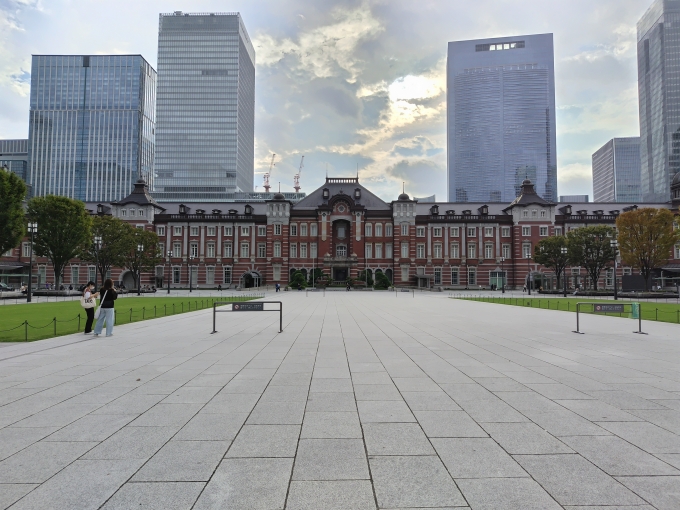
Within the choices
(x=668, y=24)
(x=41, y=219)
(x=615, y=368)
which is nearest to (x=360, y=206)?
(x=41, y=219)

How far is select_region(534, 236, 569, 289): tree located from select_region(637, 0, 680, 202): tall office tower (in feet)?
403

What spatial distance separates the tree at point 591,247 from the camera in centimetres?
Result: 5803

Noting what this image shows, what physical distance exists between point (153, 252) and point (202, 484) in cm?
6320

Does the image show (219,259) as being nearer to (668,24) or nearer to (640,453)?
(640,453)

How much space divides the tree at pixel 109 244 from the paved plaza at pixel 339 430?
47.6 meters

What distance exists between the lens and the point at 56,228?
4838 cm

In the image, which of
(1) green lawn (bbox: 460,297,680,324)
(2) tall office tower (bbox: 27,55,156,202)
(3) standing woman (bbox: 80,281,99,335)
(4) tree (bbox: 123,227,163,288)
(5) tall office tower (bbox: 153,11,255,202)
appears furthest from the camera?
(2) tall office tower (bbox: 27,55,156,202)

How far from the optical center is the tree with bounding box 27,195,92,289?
159 ft

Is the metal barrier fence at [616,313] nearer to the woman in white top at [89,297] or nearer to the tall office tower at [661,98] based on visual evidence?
the woman in white top at [89,297]

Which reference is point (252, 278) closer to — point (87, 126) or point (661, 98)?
point (87, 126)

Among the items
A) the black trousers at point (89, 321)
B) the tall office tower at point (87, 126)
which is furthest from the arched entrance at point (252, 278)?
the tall office tower at point (87, 126)

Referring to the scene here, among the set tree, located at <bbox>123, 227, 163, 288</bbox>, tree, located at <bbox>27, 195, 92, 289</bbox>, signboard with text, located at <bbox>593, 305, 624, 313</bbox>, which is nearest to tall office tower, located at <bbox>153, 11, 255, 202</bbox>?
tree, located at <bbox>123, 227, 163, 288</bbox>

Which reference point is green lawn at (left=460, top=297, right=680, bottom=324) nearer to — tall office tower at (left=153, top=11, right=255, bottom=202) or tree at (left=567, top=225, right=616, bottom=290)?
tree at (left=567, top=225, right=616, bottom=290)

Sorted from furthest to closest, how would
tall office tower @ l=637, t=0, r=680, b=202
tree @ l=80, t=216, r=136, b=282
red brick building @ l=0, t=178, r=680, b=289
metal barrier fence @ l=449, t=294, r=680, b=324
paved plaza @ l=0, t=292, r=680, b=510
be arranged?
tall office tower @ l=637, t=0, r=680, b=202, red brick building @ l=0, t=178, r=680, b=289, tree @ l=80, t=216, r=136, b=282, metal barrier fence @ l=449, t=294, r=680, b=324, paved plaza @ l=0, t=292, r=680, b=510
